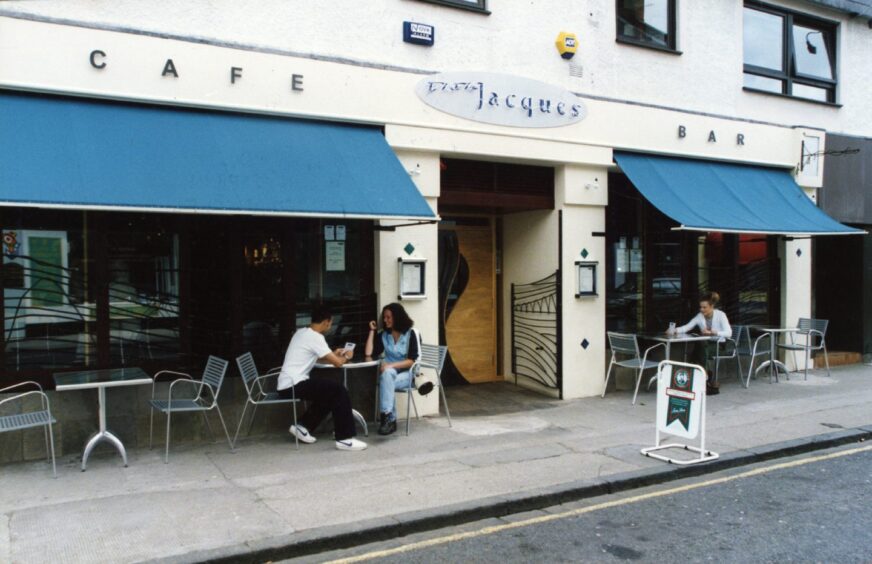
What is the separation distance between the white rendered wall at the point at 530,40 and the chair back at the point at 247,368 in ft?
10.8

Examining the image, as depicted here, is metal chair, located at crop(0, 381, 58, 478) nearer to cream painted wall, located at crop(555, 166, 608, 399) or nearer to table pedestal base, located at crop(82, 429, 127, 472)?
table pedestal base, located at crop(82, 429, 127, 472)

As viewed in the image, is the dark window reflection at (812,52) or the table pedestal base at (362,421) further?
the dark window reflection at (812,52)

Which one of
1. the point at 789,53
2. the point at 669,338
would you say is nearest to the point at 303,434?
the point at 669,338

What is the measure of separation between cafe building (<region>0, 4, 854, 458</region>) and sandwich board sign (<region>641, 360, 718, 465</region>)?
2.86 meters

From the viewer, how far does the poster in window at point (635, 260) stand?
11305 mm

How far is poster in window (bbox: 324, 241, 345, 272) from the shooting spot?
8570mm

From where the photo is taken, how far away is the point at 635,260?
446 inches

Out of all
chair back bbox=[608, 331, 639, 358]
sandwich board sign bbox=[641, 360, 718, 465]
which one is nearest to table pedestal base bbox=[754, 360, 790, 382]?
chair back bbox=[608, 331, 639, 358]

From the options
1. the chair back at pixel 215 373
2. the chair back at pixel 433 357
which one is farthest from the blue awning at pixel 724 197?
the chair back at pixel 215 373

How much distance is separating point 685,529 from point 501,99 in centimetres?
583

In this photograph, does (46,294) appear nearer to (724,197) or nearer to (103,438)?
(103,438)

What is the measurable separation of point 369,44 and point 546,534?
5.82m

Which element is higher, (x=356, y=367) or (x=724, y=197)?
(x=724, y=197)

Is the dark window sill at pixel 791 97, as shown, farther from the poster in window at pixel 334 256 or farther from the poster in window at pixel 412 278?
the poster in window at pixel 334 256
